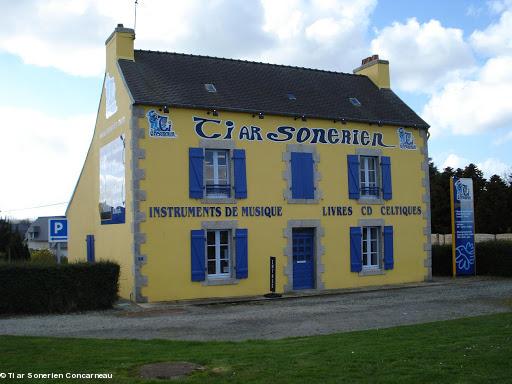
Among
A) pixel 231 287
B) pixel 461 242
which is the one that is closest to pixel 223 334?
pixel 231 287

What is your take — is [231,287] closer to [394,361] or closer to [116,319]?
[116,319]

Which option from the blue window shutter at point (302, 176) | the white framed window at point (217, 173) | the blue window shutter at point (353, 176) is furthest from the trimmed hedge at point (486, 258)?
→ the white framed window at point (217, 173)

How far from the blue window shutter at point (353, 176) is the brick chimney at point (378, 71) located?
4.54 meters

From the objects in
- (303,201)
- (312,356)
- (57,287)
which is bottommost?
(312,356)

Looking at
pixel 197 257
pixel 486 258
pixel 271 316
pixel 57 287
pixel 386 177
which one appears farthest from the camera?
pixel 486 258

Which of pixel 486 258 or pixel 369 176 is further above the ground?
pixel 369 176

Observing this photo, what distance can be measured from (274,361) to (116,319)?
21.5 ft

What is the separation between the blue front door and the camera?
708 inches

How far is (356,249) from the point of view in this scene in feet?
61.7

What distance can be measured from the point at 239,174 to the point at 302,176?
214cm

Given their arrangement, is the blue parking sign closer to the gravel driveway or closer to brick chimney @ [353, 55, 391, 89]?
the gravel driveway

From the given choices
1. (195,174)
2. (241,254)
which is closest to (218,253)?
(241,254)

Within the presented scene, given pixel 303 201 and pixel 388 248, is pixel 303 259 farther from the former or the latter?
pixel 388 248

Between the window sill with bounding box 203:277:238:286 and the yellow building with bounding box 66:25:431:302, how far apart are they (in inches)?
1.2
